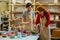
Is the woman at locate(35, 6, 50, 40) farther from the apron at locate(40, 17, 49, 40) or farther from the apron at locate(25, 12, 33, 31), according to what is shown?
the apron at locate(25, 12, 33, 31)

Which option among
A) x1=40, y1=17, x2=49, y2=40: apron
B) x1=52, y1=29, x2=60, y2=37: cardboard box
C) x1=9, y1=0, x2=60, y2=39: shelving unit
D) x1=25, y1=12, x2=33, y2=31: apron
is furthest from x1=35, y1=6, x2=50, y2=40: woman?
x1=9, y1=0, x2=60, y2=39: shelving unit

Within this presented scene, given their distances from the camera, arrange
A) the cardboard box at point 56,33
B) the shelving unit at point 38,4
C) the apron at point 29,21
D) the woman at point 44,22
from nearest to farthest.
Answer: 1. the woman at point 44,22
2. the apron at point 29,21
3. the cardboard box at point 56,33
4. the shelving unit at point 38,4

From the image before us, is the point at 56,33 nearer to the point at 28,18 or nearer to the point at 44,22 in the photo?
the point at 28,18

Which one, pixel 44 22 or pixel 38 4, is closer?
pixel 44 22

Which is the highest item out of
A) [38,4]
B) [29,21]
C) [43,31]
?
[38,4]

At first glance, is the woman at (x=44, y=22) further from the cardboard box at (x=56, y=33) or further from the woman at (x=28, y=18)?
the cardboard box at (x=56, y=33)

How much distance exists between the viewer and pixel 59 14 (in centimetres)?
599

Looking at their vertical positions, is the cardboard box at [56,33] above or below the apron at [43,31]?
below

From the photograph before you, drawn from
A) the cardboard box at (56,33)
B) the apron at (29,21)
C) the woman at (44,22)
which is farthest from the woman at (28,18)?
the cardboard box at (56,33)

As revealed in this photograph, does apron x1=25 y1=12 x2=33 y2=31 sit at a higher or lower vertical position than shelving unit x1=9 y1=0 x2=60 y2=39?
lower


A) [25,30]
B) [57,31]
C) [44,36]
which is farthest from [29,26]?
[57,31]

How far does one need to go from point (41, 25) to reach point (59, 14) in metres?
2.28

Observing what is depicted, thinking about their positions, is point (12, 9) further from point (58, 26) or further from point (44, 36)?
point (44, 36)

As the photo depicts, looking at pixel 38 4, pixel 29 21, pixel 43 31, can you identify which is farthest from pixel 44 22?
pixel 38 4
